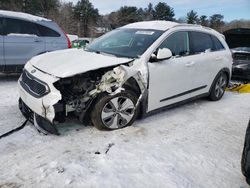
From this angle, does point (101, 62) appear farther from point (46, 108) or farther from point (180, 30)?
Answer: point (180, 30)

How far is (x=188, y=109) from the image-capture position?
20.3 ft

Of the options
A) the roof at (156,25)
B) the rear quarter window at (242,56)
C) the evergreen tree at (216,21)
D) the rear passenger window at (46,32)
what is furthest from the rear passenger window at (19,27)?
the evergreen tree at (216,21)

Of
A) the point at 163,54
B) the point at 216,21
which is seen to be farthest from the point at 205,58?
the point at 216,21

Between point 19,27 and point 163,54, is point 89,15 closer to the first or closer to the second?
point 19,27

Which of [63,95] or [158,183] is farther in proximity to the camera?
[63,95]

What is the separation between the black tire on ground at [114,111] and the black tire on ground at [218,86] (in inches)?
101

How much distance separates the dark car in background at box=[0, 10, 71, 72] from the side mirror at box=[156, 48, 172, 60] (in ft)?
13.8

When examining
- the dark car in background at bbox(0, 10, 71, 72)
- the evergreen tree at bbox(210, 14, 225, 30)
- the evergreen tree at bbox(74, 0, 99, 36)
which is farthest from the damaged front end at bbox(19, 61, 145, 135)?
the evergreen tree at bbox(210, 14, 225, 30)

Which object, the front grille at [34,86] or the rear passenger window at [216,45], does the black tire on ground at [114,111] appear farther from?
the rear passenger window at [216,45]

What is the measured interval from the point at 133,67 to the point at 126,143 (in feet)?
3.90

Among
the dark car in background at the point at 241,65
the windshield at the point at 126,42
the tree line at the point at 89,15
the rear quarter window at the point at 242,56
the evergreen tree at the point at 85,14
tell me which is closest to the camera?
the windshield at the point at 126,42

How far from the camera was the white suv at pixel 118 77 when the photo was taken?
436 centimetres

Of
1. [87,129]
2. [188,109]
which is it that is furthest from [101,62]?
[188,109]

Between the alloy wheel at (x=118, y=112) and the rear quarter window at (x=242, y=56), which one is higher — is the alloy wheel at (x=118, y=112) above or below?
below
